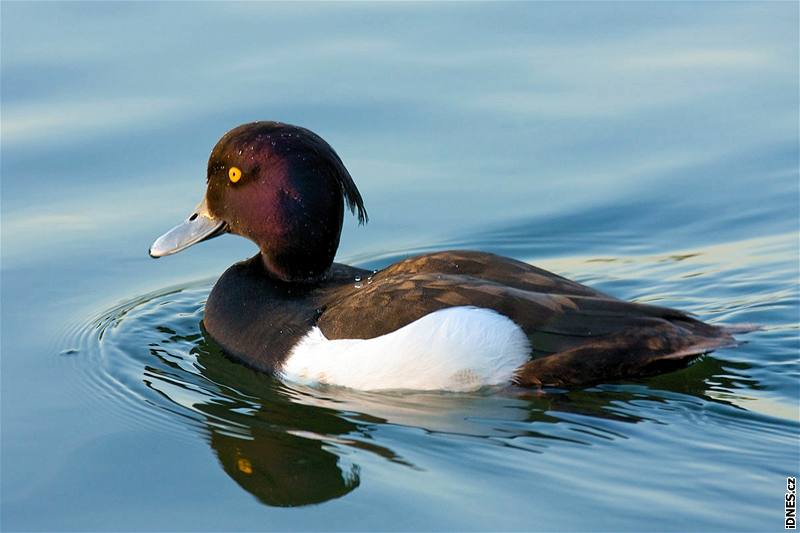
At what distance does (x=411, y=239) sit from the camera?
8.75 metres

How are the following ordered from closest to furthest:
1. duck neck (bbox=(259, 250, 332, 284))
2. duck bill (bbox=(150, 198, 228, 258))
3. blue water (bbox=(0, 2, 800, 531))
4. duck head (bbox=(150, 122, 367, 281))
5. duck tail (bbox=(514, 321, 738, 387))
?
1. blue water (bbox=(0, 2, 800, 531))
2. duck tail (bbox=(514, 321, 738, 387))
3. duck head (bbox=(150, 122, 367, 281))
4. duck neck (bbox=(259, 250, 332, 284))
5. duck bill (bbox=(150, 198, 228, 258))

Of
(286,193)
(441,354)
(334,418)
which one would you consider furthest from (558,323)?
(286,193)

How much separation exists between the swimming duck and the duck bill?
0.46 ft

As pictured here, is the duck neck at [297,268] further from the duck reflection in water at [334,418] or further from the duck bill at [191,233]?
the duck reflection in water at [334,418]

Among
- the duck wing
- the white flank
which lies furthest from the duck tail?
the white flank

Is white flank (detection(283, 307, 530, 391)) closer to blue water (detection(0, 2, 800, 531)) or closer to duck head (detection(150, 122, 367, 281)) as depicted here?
blue water (detection(0, 2, 800, 531))

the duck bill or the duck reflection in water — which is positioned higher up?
the duck bill

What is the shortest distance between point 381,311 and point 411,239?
2135 mm

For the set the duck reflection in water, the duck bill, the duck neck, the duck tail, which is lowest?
the duck reflection in water

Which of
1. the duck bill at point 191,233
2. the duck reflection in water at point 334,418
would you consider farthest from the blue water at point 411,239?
the duck bill at point 191,233

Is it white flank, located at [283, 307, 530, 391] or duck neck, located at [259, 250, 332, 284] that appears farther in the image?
duck neck, located at [259, 250, 332, 284]

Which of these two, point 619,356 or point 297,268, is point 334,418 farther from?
point 619,356

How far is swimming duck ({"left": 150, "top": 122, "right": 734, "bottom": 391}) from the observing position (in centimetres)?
655

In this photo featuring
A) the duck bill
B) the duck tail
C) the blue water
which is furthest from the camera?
the duck bill
